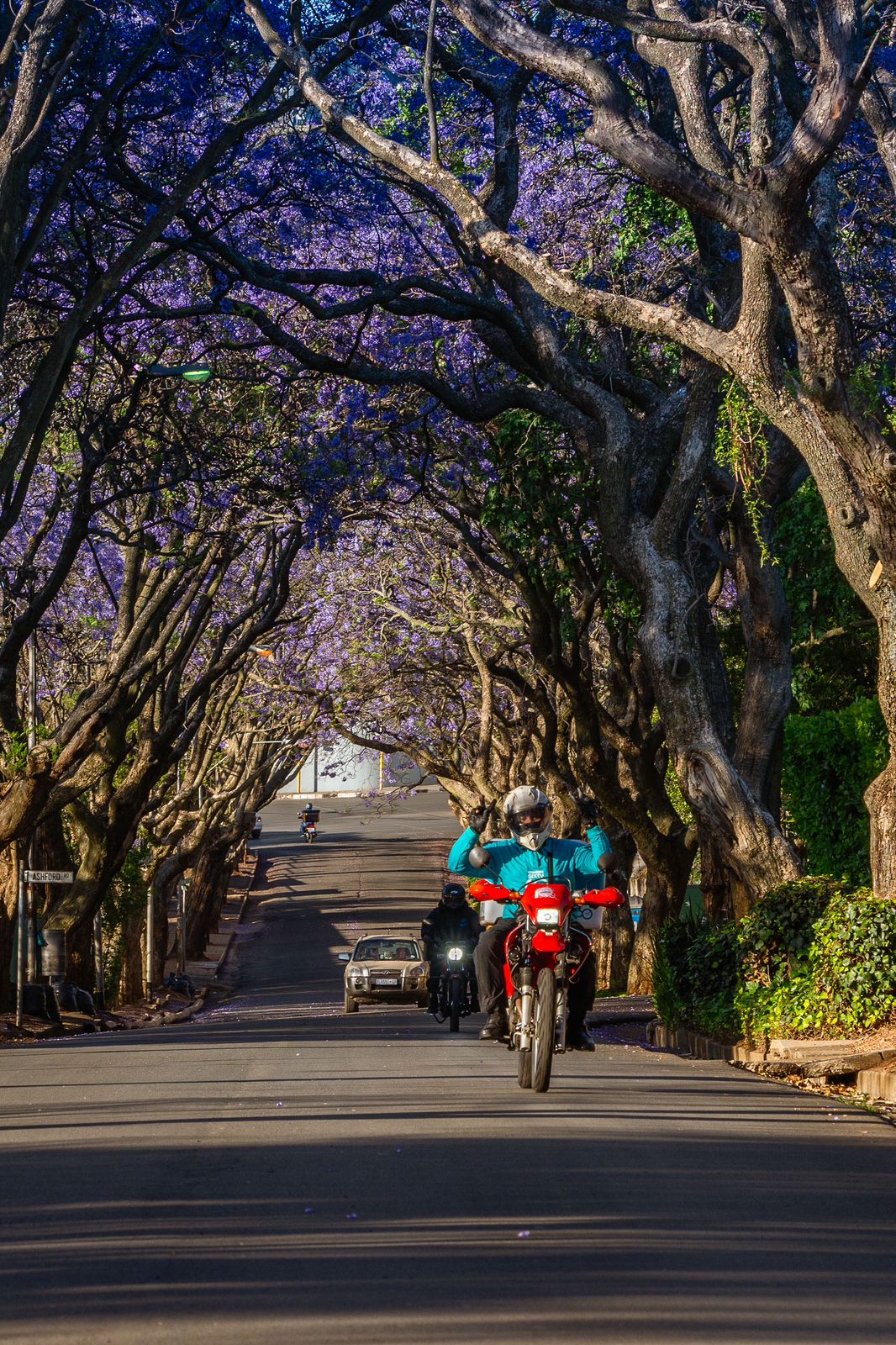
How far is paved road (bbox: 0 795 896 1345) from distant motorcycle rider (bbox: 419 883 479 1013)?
695cm

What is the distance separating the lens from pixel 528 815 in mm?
10891

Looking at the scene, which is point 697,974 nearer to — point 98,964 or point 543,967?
point 543,967

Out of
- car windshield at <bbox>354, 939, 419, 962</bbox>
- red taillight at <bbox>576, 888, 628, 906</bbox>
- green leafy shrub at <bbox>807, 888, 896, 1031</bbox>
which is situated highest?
red taillight at <bbox>576, 888, 628, 906</bbox>

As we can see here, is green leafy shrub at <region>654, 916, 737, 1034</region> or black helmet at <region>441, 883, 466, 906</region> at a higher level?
black helmet at <region>441, 883, 466, 906</region>

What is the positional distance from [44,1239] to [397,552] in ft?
90.0

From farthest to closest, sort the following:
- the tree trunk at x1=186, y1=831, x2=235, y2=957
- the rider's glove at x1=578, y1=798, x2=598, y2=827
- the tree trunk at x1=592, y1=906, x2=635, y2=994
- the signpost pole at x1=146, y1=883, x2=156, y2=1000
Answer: the tree trunk at x1=186, y1=831, x2=235, y2=957 → the signpost pole at x1=146, y1=883, x2=156, y2=1000 → the tree trunk at x1=592, y1=906, x2=635, y2=994 → the rider's glove at x1=578, y1=798, x2=598, y2=827

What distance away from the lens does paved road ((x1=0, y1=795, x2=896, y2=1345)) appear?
17.0 feet

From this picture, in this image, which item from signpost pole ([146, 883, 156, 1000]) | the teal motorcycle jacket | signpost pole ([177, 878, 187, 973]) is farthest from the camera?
signpost pole ([177, 878, 187, 973])

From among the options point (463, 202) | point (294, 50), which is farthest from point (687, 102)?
point (294, 50)

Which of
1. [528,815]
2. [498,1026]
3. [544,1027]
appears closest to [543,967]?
[544,1027]

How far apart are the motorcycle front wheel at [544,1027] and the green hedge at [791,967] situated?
283 cm

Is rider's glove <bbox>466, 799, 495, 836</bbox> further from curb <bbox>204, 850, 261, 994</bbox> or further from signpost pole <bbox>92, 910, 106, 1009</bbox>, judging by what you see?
curb <bbox>204, 850, 261, 994</bbox>

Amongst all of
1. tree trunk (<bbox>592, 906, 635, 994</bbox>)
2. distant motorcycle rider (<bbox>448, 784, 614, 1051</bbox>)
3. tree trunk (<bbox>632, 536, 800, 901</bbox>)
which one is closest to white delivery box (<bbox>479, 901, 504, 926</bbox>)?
distant motorcycle rider (<bbox>448, 784, 614, 1051</bbox>)

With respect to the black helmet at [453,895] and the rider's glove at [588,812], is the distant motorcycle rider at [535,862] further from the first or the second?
the black helmet at [453,895]
